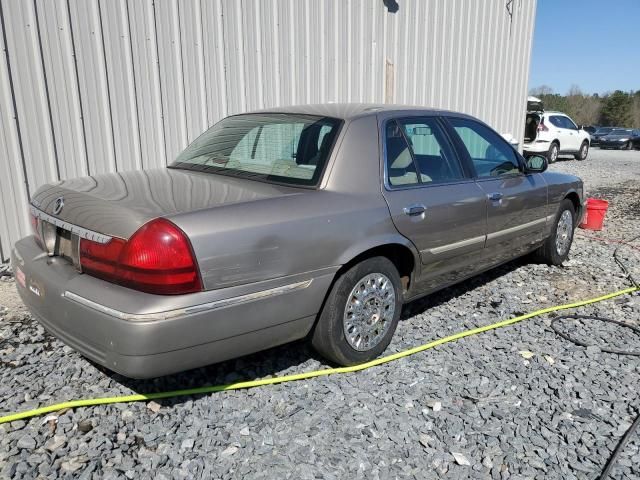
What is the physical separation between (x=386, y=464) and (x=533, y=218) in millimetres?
2905

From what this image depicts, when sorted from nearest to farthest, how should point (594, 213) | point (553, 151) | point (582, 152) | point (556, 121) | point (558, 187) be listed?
point (558, 187)
point (594, 213)
point (553, 151)
point (556, 121)
point (582, 152)

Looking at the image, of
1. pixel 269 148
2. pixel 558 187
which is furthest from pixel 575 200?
pixel 269 148

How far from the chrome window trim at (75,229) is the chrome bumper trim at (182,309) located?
0.27 meters

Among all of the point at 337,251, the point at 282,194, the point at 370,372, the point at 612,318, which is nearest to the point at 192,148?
the point at 282,194

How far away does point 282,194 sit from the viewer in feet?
8.84

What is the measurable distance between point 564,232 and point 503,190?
A: 166cm

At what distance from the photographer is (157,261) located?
7.36ft

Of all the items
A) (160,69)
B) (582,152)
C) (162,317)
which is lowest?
(582,152)

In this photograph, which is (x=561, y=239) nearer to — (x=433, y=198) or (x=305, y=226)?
(x=433, y=198)

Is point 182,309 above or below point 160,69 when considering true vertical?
below

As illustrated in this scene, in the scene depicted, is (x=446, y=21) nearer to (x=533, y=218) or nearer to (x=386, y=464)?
(x=533, y=218)

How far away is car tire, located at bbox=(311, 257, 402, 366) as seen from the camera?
114 inches

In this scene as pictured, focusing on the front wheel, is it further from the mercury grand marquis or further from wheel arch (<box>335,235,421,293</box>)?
wheel arch (<box>335,235,421,293</box>)

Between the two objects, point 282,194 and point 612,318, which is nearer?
point 282,194
